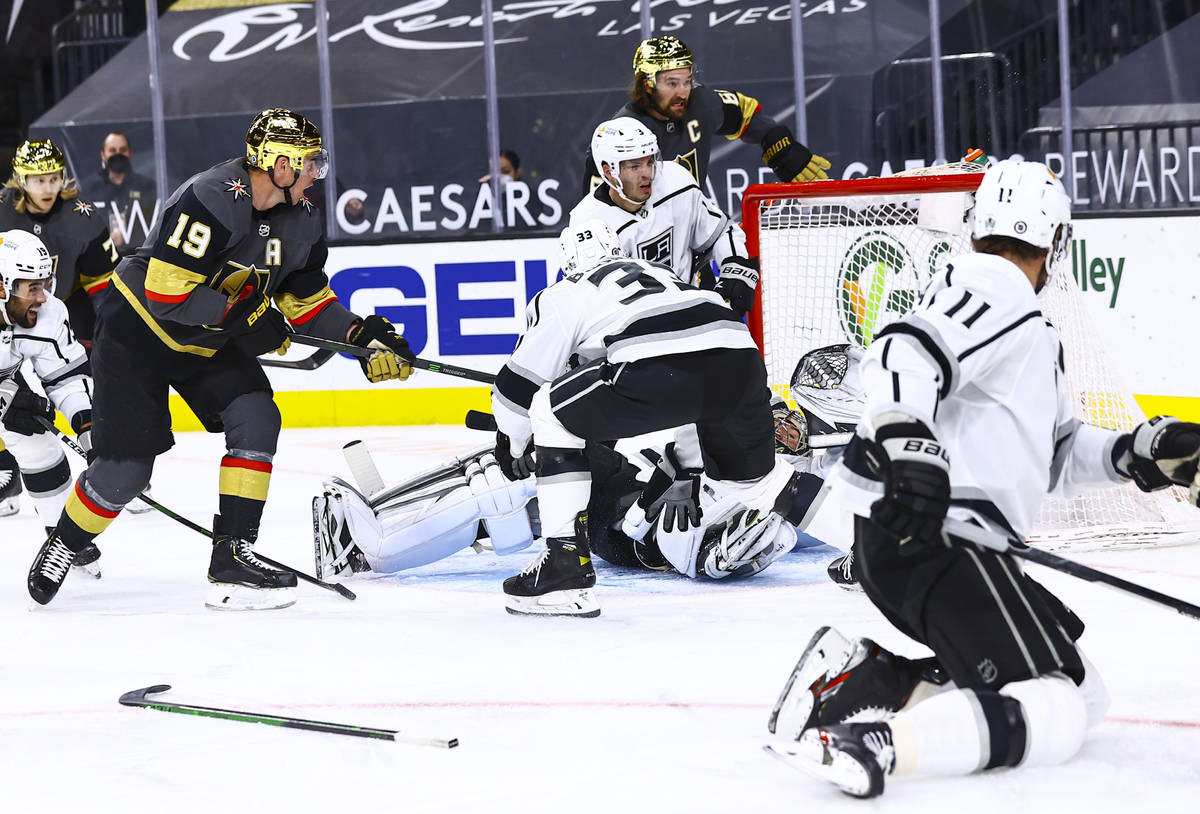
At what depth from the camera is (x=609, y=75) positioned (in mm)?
7930

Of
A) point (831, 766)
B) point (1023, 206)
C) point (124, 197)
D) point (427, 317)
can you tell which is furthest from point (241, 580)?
point (124, 197)

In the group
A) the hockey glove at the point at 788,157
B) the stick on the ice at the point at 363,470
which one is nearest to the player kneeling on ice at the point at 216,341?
the stick on the ice at the point at 363,470

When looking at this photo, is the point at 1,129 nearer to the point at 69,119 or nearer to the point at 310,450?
the point at 69,119

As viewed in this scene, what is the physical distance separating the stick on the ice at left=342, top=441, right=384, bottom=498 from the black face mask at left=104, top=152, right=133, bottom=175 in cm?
416

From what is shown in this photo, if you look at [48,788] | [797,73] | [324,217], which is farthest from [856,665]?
[324,217]

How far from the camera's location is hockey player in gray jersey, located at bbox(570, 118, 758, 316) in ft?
12.1

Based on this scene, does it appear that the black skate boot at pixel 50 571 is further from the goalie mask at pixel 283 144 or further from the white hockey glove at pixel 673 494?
the white hockey glove at pixel 673 494

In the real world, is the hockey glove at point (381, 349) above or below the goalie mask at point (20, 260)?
below

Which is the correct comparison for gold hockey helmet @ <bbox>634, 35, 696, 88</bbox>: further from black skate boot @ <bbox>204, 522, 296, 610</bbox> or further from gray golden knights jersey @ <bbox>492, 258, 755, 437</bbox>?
black skate boot @ <bbox>204, 522, 296, 610</bbox>

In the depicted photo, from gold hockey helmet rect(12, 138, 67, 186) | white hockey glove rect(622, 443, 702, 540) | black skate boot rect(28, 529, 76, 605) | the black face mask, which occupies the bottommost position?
black skate boot rect(28, 529, 76, 605)

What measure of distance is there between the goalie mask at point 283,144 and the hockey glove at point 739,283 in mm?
1148

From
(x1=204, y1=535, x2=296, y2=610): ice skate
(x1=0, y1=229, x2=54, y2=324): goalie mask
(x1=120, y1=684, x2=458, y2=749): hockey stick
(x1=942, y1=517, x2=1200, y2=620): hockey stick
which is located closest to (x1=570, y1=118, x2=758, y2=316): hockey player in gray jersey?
(x1=204, y1=535, x2=296, y2=610): ice skate

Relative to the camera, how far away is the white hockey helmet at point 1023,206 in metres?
2.03

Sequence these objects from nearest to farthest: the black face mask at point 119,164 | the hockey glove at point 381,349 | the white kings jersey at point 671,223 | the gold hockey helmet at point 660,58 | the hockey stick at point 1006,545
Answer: the hockey stick at point 1006,545 → the hockey glove at point 381,349 → the white kings jersey at point 671,223 → the gold hockey helmet at point 660,58 → the black face mask at point 119,164
